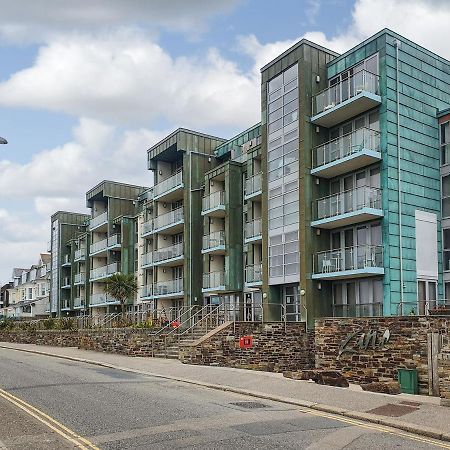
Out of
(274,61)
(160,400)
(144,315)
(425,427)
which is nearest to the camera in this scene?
(425,427)

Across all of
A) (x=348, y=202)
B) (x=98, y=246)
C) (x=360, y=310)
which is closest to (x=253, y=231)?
(x=348, y=202)

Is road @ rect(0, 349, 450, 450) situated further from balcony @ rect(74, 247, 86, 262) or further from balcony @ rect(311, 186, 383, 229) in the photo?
balcony @ rect(74, 247, 86, 262)

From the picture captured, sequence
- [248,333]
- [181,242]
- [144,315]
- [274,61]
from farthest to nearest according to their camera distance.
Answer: [181,242]
[144,315]
[274,61]
[248,333]

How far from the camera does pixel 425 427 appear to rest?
12.4 m

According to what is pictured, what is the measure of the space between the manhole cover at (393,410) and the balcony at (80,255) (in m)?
51.4

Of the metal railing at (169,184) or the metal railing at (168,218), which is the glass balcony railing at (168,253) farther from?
the metal railing at (169,184)

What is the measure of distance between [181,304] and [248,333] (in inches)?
616

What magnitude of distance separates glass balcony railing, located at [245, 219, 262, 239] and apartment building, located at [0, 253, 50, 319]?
44491 mm

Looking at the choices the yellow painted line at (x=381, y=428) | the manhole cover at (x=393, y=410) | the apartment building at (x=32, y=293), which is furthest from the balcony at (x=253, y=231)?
the apartment building at (x=32, y=293)

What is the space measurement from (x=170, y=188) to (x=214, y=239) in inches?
274

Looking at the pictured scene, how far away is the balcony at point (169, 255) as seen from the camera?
42.2m

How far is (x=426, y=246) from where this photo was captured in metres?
28.7

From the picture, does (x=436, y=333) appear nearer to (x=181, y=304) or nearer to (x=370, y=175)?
(x=370, y=175)

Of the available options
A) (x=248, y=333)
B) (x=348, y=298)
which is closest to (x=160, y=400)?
(x=248, y=333)
